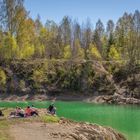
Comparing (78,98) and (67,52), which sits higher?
(67,52)

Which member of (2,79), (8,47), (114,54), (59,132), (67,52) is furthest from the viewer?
(67,52)

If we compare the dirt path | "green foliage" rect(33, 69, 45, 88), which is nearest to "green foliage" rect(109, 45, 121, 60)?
"green foliage" rect(33, 69, 45, 88)

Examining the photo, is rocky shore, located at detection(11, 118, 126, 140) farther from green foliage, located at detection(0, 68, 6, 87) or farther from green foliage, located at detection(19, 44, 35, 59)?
green foliage, located at detection(19, 44, 35, 59)

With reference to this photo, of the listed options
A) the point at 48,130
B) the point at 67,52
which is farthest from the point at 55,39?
the point at 48,130

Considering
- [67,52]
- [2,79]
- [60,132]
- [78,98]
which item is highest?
[67,52]

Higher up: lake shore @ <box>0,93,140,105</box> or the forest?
the forest

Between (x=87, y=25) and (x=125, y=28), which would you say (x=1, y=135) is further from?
(x=87, y=25)

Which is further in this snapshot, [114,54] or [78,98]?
[114,54]

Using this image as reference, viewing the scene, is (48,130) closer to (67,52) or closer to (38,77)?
(38,77)

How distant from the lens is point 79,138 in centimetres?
3466

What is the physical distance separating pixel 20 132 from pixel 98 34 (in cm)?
13020

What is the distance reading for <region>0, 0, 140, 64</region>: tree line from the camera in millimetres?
119812

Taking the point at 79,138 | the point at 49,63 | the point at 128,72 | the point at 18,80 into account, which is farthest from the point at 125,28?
the point at 79,138

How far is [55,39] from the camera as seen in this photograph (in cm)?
15188
